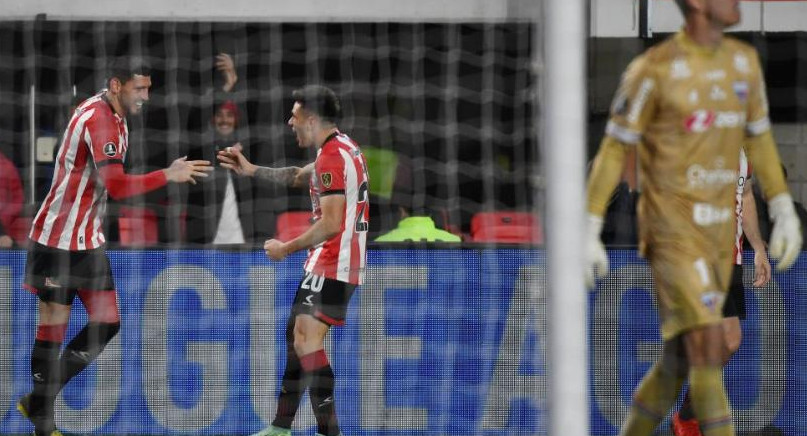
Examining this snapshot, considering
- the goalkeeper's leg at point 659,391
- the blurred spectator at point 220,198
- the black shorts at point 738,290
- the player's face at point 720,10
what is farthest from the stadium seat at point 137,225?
the player's face at point 720,10

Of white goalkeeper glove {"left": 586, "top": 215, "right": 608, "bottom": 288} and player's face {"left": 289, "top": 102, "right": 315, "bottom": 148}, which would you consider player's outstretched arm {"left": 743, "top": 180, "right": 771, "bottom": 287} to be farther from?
white goalkeeper glove {"left": 586, "top": 215, "right": 608, "bottom": 288}

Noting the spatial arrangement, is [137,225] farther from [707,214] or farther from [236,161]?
[707,214]

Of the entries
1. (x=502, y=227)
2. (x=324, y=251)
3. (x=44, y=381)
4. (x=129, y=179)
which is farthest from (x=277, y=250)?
(x=502, y=227)

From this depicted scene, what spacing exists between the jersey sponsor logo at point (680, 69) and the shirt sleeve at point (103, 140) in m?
2.76

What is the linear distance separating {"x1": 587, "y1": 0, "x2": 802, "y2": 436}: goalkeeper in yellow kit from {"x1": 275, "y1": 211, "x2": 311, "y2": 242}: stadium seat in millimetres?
3212

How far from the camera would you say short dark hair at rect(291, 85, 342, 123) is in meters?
6.91

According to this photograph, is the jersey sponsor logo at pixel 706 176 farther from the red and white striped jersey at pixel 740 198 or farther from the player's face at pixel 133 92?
the player's face at pixel 133 92

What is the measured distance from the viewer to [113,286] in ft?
23.3

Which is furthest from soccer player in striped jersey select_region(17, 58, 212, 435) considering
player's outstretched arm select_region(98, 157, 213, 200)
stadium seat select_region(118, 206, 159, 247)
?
stadium seat select_region(118, 206, 159, 247)

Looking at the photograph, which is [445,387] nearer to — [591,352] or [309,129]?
[591,352]

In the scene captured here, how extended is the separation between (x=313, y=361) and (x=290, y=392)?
0.73 feet

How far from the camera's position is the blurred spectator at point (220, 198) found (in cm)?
836

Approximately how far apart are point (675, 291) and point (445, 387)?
2397mm

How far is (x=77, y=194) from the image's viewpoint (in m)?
7.04
